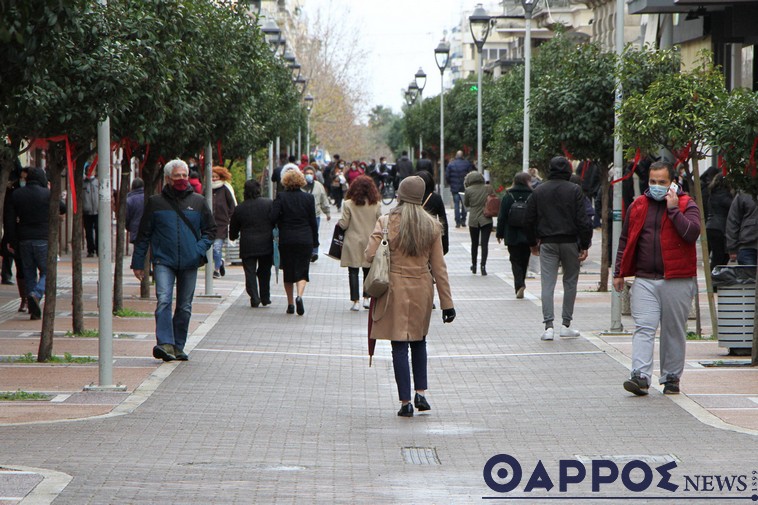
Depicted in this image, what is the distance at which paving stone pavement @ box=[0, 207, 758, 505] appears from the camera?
771 cm

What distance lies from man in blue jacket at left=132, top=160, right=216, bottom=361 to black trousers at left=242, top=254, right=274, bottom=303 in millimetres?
5917

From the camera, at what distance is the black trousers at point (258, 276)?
63.8 ft

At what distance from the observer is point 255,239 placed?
19.4 metres

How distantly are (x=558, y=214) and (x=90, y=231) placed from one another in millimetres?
15984

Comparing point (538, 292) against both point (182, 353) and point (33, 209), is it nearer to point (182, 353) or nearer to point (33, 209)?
point (33, 209)

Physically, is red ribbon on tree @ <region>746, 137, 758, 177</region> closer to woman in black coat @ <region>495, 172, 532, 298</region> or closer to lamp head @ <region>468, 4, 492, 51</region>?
woman in black coat @ <region>495, 172, 532, 298</region>

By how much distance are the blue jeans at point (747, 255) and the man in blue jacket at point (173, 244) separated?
718 cm

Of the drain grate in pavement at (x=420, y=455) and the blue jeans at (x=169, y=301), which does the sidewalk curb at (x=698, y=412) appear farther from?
the blue jeans at (x=169, y=301)

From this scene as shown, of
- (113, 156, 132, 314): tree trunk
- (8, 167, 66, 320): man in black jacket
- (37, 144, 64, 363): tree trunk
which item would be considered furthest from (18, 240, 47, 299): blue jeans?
(37, 144, 64, 363): tree trunk

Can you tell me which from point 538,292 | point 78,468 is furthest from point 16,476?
point 538,292

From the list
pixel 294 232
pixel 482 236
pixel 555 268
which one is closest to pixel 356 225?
pixel 294 232

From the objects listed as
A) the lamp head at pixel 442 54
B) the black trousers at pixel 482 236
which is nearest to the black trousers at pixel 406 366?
the black trousers at pixel 482 236

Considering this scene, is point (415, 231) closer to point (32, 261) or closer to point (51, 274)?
point (51, 274)

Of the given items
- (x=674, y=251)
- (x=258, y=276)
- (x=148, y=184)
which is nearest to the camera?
(x=674, y=251)
